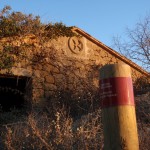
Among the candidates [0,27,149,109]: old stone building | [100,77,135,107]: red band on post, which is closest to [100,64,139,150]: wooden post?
[100,77,135,107]: red band on post

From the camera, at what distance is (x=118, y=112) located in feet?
11.6

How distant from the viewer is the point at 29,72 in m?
11.0

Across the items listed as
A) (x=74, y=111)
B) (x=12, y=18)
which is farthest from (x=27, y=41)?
(x=74, y=111)

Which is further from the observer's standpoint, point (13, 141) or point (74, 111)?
point (74, 111)

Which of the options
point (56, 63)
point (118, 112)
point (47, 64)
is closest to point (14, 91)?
point (47, 64)

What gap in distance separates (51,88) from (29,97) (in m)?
0.83

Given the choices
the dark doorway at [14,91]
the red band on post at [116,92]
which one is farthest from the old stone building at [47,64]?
the red band on post at [116,92]

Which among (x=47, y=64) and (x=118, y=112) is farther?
→ (x=47, y=64)

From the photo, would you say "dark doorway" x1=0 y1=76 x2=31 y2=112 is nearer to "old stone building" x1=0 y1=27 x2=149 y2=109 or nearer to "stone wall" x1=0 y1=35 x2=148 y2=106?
"old stone building" x1=0 y1=27 x2=149 y2=109

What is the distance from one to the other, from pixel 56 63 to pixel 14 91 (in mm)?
1707

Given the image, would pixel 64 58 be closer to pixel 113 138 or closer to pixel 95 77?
pixel 95 77

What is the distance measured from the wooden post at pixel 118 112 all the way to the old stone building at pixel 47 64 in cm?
704

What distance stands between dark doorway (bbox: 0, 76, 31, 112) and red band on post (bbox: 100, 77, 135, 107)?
7.50m

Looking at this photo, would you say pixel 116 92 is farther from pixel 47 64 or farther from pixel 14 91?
pixel 14 91
